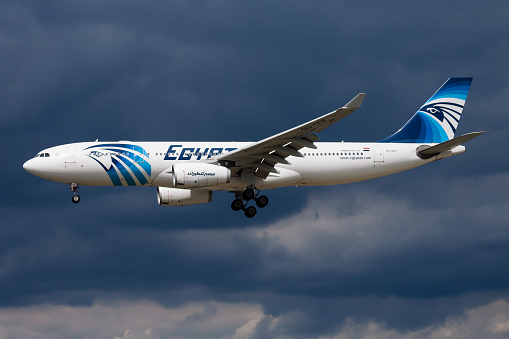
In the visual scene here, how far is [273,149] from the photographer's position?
49.1 meters

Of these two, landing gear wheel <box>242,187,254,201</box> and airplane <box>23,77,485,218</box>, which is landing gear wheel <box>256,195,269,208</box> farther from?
landing gear wheel <box>242,187,254,201</box>

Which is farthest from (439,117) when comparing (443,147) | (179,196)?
(179,196)

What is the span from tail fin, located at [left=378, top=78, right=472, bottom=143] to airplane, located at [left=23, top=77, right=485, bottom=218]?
3.20ft

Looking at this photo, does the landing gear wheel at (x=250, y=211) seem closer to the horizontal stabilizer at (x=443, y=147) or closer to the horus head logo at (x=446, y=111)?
the horizontal stabilizer at (x=443, y=147)

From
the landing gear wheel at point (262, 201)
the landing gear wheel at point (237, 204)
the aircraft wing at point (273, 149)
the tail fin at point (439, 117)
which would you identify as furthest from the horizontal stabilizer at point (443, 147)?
the landing gear wheel at point (237, 204)

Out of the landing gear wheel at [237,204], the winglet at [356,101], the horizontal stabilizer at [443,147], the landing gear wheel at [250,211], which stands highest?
the horizontal stabilizer at [443,147]

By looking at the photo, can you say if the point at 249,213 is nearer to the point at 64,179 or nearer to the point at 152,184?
the point at 152,184

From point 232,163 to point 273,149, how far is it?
2928mm

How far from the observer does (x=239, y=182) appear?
5153cm

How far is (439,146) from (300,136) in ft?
34.6

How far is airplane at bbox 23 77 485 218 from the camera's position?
161ft

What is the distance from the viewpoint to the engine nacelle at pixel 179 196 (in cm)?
5381

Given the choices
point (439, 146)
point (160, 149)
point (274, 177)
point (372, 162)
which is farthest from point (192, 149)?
point (439, 146)

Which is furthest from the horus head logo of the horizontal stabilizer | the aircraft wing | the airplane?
the aircraft wing
